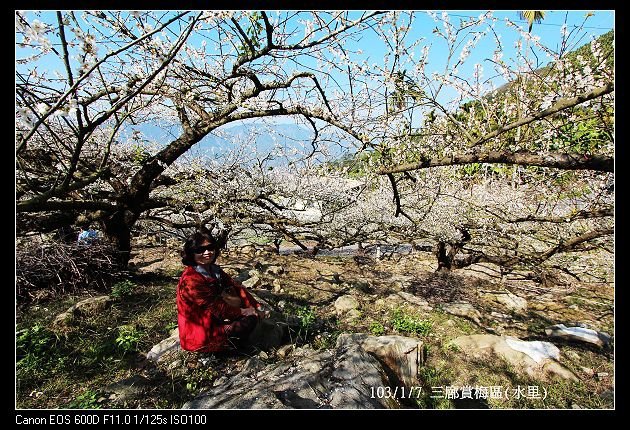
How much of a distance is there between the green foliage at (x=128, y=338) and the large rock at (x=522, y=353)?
3.84m

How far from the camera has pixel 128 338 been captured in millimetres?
3299

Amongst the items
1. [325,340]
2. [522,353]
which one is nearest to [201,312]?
[325,340]

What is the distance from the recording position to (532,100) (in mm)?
2402

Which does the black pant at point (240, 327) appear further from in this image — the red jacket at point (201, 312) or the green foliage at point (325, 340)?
the green foliage at point (325, 340)

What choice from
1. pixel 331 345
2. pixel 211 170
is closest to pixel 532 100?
pixel 331 345

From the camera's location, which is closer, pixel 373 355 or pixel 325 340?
pixel 373 355

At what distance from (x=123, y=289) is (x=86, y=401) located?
2.33m

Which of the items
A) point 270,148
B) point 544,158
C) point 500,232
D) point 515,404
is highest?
point 270,148

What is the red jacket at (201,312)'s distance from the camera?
282cm

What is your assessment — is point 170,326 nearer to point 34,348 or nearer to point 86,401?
point 34,348

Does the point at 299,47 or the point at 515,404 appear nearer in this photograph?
the point at 299,47

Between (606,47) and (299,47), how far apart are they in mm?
2570

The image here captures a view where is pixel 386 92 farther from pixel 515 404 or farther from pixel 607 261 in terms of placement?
pixel 607 261

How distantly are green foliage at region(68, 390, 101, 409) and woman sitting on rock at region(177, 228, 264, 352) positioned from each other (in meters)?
0.74
